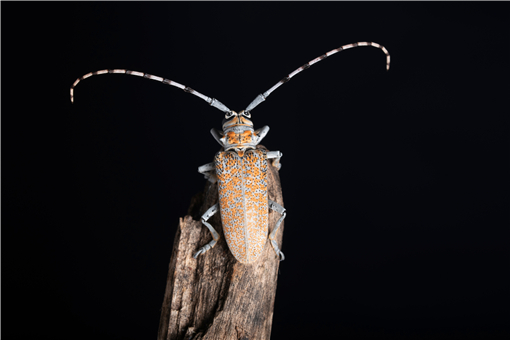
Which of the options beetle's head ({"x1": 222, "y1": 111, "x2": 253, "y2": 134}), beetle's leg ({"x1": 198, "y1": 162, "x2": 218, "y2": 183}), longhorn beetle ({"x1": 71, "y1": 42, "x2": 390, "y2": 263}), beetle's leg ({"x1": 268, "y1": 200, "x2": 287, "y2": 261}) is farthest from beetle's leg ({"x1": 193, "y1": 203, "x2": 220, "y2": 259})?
beetle's head ({"x1": 222, "y1": 111, "x2": 253, "y2": 134})

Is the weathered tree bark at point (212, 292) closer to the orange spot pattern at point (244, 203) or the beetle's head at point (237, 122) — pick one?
the orange spot pattern at point (244, 203)

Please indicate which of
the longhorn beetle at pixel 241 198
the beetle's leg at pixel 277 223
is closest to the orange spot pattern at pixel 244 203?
the longhorn beetle at pixel 241 198

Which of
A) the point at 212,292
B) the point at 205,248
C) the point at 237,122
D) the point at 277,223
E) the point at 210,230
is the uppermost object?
the point at 237,122

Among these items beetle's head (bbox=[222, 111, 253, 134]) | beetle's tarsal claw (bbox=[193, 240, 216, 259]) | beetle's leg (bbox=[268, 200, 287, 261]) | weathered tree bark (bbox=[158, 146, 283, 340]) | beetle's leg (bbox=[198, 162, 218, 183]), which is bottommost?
weathered tree bark (bbox=[158, 146, 283, 340])

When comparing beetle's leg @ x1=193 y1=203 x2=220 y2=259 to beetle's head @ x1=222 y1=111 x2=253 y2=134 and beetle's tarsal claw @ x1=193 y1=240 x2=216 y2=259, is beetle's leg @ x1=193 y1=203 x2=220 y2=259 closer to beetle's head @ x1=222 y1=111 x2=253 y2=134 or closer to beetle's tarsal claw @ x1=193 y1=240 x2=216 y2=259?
beetle's tarsal claw @ x1=193 y1=240 x2=216 y2=259

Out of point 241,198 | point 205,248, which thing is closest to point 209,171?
point 241,198

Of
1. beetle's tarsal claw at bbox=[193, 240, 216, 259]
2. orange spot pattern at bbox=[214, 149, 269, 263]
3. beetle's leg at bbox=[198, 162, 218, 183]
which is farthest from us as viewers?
beetle's leg at bbox=[198, 162, 218, 183]

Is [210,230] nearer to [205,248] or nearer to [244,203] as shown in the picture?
[205,248]
